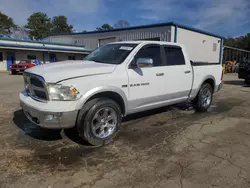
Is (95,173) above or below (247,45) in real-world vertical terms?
below

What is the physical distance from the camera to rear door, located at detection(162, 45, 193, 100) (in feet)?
17.0

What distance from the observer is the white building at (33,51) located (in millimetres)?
27984

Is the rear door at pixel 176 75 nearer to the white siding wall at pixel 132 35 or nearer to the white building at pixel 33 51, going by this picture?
the white siding wall at pixel 132 35

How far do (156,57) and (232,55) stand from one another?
3783 centimetres

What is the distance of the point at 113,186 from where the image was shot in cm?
281

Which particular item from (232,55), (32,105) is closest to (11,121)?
(32,105)

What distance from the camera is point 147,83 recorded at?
4.63 metres

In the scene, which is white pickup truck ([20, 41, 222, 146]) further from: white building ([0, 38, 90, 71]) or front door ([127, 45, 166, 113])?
white building ([0, 38, 90, 71])

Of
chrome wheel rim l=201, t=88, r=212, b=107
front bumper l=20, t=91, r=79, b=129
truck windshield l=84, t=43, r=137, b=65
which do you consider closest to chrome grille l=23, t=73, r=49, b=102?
front bumper l=20, t=91, r=79, b=129

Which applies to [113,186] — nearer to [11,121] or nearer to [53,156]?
[53,156]

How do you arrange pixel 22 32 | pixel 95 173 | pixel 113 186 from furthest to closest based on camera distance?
pixel 22 32, pixel 95 173, pixel 113 186

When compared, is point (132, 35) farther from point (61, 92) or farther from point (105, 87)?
point (61, 92)

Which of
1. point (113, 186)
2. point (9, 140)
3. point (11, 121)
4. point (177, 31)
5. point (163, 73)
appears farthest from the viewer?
point (177, 31)

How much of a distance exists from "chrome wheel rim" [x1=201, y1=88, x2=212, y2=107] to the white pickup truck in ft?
3.06
